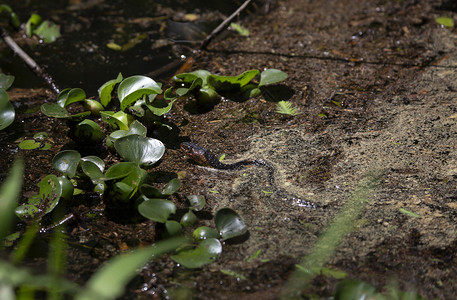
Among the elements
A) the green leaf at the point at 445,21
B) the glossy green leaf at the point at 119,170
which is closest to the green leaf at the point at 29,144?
the glossy green leaf at the point at 119,170

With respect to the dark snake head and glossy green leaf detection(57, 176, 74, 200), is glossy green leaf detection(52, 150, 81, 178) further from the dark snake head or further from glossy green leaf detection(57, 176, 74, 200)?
the dark snake head

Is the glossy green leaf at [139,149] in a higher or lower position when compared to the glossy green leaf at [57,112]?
lower

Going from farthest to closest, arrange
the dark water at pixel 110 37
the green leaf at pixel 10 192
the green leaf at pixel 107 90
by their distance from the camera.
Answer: the dark water at pixel 110 37 → the green leaf at pixel 107 90 → the green leaf at pixel 10 192

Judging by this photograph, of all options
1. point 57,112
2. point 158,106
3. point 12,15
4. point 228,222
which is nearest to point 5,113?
point 57,112

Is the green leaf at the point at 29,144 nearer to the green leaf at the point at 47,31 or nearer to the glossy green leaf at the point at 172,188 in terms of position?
the glossy green leaf at the point at 172,188

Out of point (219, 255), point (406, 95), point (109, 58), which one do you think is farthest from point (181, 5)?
point (219, 255)

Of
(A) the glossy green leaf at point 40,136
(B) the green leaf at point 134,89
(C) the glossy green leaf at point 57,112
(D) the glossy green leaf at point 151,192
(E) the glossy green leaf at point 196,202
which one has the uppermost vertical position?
(B) the green leaf at point 134,89

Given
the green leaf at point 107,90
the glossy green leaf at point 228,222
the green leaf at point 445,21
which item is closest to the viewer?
the glossy green leaf at point 228,222

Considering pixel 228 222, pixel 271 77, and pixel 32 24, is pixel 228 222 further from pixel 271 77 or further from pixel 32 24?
pixel 32 24
